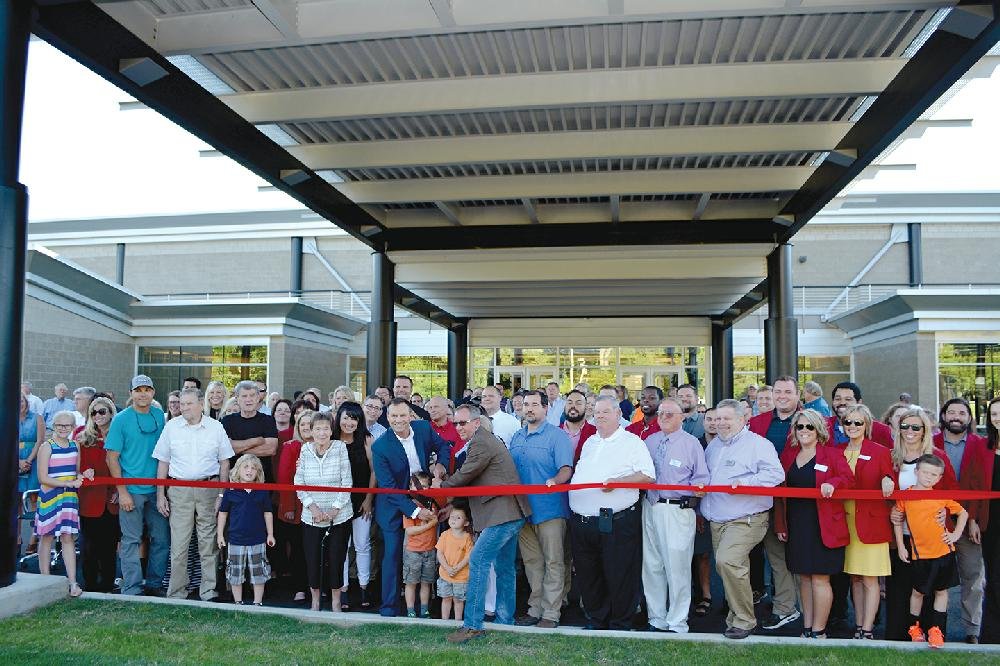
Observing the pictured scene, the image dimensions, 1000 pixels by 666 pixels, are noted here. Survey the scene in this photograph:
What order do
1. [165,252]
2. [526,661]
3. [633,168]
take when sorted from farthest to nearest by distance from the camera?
1. [165,252]
2. [633,168]
3. [526,661]

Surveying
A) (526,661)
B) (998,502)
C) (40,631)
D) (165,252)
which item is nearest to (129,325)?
(165,252)

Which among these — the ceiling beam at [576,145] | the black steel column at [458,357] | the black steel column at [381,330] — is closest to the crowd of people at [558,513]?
the ceiling beam at [576,145]

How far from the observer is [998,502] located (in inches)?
246

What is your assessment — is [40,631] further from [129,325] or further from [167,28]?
[129,325]

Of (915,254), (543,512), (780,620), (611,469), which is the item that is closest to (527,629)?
(543,512)

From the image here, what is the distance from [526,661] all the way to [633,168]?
854 centimetres

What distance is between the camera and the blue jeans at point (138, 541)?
7438 mm

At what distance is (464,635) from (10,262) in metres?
4.86

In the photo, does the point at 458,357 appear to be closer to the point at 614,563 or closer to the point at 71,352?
the point at 71,352

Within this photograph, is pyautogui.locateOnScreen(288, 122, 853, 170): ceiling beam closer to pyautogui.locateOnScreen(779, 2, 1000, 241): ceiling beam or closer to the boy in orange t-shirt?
pyautogui.locateOnScreen(779, 2, 1000, 241): ceiling beam

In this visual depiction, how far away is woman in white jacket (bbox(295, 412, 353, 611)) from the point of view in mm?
6949

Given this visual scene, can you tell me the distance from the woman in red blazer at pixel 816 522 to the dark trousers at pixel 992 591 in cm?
124

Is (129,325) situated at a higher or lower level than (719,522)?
higher

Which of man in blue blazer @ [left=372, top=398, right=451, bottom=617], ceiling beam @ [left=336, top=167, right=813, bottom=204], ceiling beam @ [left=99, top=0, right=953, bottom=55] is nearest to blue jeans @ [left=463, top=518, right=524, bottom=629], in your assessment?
man in blue blazer @ [left=372, top=398, right=451, bottom=617]
